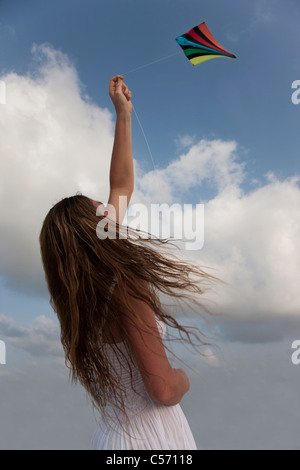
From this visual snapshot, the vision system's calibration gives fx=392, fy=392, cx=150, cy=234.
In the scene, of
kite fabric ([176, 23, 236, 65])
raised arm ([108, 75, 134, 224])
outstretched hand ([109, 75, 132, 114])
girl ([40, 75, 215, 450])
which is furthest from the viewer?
kite fabric ([176, 23, 236, 65])

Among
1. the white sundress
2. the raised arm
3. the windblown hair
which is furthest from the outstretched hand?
the white sundress

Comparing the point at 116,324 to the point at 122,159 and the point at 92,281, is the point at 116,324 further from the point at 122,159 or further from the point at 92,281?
the point at 122,159

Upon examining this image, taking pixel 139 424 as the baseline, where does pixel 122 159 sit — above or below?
above

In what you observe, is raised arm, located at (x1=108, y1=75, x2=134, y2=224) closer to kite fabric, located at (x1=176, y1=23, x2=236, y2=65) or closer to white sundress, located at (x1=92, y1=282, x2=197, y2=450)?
white sundress, located at (x1=92, y1=282, x2=197, y2=450)

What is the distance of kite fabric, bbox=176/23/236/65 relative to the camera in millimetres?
6090

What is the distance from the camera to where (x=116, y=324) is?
2.17m

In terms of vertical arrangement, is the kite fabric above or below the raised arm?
above

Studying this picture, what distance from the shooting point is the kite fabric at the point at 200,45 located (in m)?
6.09

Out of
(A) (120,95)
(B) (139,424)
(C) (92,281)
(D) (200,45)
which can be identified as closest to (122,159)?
(A) (120,95)

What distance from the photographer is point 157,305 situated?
2.34 m

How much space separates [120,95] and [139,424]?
2.64 metres

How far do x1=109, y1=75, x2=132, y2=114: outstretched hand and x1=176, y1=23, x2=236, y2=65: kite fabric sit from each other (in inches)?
119
